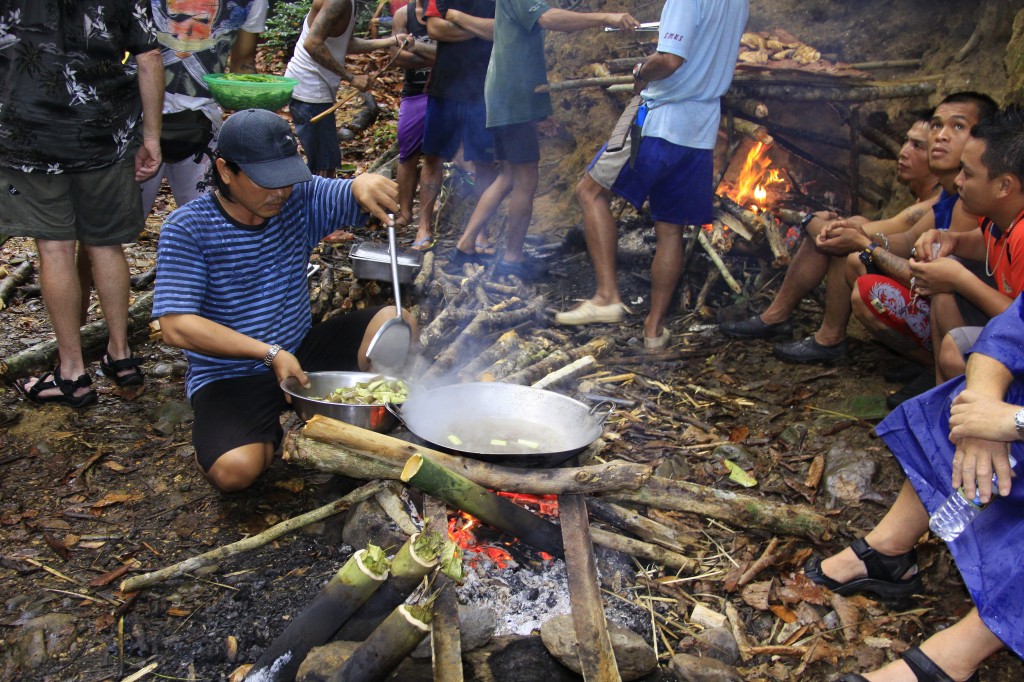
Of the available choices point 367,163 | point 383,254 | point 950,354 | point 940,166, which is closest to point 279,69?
point 367,163

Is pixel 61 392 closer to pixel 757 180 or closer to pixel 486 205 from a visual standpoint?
pixel 486 205

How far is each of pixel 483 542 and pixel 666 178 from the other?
3.38 metres

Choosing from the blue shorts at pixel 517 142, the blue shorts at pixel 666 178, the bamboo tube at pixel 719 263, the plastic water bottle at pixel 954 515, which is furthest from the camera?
the blue shorts at pixel 517 142

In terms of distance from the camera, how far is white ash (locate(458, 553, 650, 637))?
3.32 meters

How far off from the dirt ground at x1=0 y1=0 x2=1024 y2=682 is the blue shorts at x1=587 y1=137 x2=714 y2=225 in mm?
1027

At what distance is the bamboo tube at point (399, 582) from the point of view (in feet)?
8.36

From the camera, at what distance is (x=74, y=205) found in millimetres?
4789

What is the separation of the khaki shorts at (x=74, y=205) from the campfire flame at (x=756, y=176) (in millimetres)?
5180

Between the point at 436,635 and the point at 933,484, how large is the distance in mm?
2135

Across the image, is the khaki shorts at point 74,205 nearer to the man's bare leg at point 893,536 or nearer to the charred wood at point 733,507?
the charred wood at point 733,507

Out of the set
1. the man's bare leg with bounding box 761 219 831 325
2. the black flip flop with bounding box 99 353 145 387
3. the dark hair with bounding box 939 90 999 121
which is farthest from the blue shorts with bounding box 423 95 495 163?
the dark hair with bounding box 939 90 999 121

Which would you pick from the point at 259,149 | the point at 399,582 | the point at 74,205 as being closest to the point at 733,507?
the point at 399,582

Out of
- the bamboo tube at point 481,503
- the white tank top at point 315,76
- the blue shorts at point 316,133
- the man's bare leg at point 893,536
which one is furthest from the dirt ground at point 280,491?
the white tank top at point 315,76

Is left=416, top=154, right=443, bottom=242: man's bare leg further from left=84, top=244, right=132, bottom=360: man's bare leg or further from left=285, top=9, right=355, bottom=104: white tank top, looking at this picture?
left=84, top=244, right=132, bottom=360: man's bare leg
